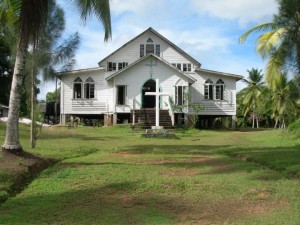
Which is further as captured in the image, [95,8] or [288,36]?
[288,36]

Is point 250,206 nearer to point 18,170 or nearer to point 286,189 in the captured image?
point 286,189

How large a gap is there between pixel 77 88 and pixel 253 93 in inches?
1040

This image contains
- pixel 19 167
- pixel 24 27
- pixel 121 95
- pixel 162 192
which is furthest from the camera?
pixel 121 95

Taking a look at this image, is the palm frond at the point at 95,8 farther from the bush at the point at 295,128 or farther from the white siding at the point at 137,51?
the white siding at the point at 137,51

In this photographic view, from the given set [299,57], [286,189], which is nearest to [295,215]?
[286,189]

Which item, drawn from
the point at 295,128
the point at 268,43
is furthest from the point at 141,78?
the point at 295,128

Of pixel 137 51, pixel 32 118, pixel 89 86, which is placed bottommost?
pixel 32 118

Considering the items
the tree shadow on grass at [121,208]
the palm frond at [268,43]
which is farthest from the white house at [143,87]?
the tree shadow on grass at [121,208]

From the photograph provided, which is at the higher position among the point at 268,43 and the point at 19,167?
the point at 268,43

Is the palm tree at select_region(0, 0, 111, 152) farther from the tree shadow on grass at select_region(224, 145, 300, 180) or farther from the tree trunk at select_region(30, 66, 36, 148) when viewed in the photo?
the tree shadow on grass at select_region(224, 145, 300, 180)

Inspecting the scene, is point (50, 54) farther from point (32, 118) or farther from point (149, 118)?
point (149, 118)

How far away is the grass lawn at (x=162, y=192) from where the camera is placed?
22.0ft

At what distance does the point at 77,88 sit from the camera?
111 ft

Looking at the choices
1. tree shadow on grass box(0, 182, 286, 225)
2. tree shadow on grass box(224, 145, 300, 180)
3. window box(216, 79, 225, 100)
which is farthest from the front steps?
tree shadow on grass box(0, 182, 286, 225)
